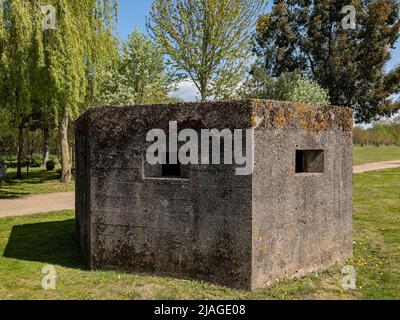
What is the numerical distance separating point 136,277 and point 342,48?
95.5 feet

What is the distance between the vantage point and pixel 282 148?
5902mm

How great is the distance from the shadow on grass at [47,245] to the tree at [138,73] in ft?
34.5

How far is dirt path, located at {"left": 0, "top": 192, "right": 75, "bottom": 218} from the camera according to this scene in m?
12.8

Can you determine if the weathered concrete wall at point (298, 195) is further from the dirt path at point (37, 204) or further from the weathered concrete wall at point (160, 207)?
the dirt path at point (37, 204)

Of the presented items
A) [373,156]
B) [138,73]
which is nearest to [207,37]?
[138,73]

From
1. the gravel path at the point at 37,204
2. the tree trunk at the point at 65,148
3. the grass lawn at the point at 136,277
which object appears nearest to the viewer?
the grass lawn at the point at 136,277

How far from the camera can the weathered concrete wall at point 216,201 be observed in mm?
5574

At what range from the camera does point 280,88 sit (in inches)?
1046

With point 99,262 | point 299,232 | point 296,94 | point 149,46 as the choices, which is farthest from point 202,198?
point 296,94

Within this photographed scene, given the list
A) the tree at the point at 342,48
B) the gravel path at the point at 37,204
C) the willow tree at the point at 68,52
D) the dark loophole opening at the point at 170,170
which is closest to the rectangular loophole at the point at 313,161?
the dark loophole opening at the point at 170,170

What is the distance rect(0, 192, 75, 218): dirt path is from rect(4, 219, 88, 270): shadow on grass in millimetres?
2193

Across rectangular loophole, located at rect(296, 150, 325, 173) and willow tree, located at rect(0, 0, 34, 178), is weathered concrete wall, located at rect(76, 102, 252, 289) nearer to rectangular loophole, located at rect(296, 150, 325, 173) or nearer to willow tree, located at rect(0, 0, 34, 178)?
rectangular loophole, located at rect(296, 150, 325, 173)

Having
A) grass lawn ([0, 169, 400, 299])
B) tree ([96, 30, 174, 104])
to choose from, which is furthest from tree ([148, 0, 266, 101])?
grass lawn ([0, 169, 400, 299])

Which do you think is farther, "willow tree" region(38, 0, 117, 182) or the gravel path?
"willow tree" region(38, 0, 117, 182)
